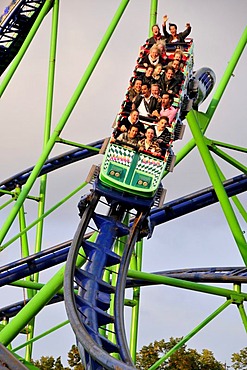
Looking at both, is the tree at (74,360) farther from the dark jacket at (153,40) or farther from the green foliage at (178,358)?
the dark jacket at (153,40)

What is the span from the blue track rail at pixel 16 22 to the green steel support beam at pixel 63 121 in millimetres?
2737

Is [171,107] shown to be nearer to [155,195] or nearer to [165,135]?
[165,135]

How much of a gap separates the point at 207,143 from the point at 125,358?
2.54m

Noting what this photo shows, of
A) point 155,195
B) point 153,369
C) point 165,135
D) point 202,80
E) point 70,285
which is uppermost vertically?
point 202,80

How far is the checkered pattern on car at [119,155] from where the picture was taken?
21.6 ft

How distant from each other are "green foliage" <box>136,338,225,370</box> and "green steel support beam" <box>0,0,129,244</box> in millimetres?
10861

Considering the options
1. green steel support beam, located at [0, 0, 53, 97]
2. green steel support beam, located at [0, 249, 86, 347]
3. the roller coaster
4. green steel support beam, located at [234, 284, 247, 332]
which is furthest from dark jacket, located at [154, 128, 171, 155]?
green steel support beam, located at [0, 0, 53, 97]

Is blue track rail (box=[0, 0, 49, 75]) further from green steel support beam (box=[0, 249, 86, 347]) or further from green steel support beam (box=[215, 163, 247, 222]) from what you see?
green steel support beam (box=[0, 249, 86, 347])

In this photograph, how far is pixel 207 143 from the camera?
7246 mm

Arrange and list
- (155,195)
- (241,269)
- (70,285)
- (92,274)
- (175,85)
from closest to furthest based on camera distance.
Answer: (70,285), (92,274), (155,195), (175,85), (241,269)

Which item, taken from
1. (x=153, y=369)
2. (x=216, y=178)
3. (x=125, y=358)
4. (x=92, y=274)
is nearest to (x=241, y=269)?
(x=153, y=369)

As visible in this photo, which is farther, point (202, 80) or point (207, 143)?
point (202, 80)

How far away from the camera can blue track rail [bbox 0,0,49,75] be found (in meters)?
10.9

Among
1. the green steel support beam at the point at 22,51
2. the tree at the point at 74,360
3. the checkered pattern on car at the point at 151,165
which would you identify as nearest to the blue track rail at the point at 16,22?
the green steel support beam at the point at 22,51
